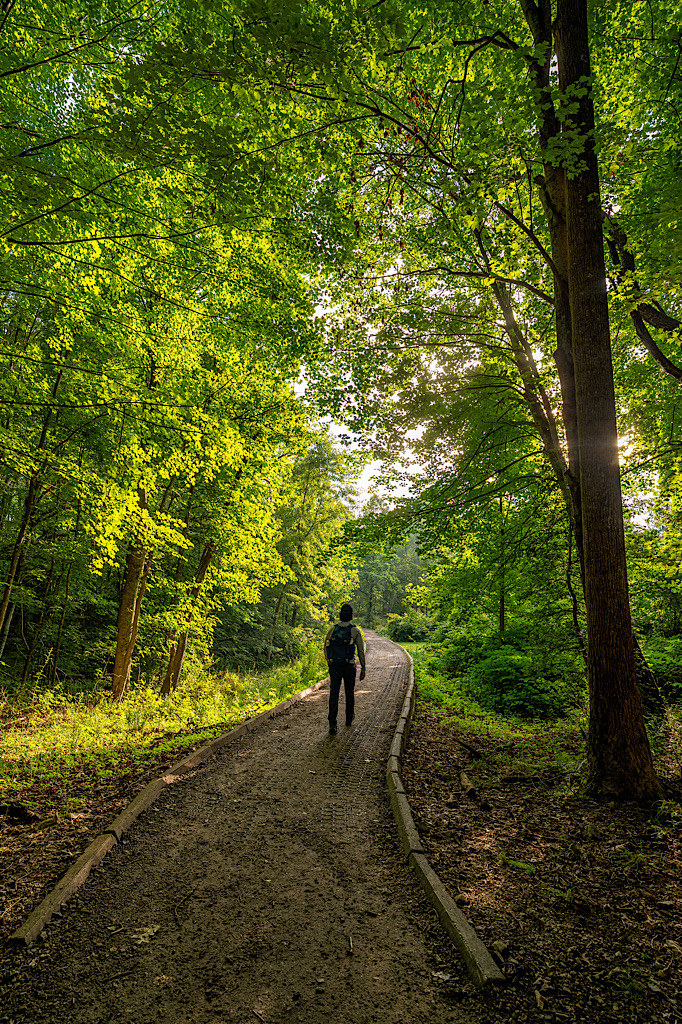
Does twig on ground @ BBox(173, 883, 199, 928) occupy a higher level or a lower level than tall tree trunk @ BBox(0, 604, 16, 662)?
lower

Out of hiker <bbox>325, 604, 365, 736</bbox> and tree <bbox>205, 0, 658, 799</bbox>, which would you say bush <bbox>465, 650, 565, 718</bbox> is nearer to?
hiker <bbox>325, 604, 365, 736</bbox>

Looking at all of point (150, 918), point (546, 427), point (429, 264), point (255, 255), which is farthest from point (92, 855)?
point (429, 264)

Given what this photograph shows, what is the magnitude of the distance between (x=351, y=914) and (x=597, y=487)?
14.8 ft

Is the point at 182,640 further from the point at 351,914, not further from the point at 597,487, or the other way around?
the point at 597,487

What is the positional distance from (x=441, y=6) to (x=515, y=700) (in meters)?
11.4

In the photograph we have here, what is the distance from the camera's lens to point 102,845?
3529 millimetres

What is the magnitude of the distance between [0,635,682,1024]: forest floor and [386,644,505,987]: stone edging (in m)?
0.07

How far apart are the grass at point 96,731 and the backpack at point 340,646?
2.26m

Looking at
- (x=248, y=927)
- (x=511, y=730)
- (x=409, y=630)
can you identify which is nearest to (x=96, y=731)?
(x=248, y=927)

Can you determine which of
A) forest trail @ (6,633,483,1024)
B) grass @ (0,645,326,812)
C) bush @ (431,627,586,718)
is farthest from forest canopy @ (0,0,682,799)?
forest trail @ (6,633,483,1024)

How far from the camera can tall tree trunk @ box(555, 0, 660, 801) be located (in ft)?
14.7

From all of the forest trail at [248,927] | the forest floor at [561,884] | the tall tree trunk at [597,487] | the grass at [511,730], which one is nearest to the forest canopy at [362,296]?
the tall tree trunk at [597,487]

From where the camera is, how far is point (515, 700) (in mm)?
9961

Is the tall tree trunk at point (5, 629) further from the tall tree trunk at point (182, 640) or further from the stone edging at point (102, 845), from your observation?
the stone edging at point (102, 845)
